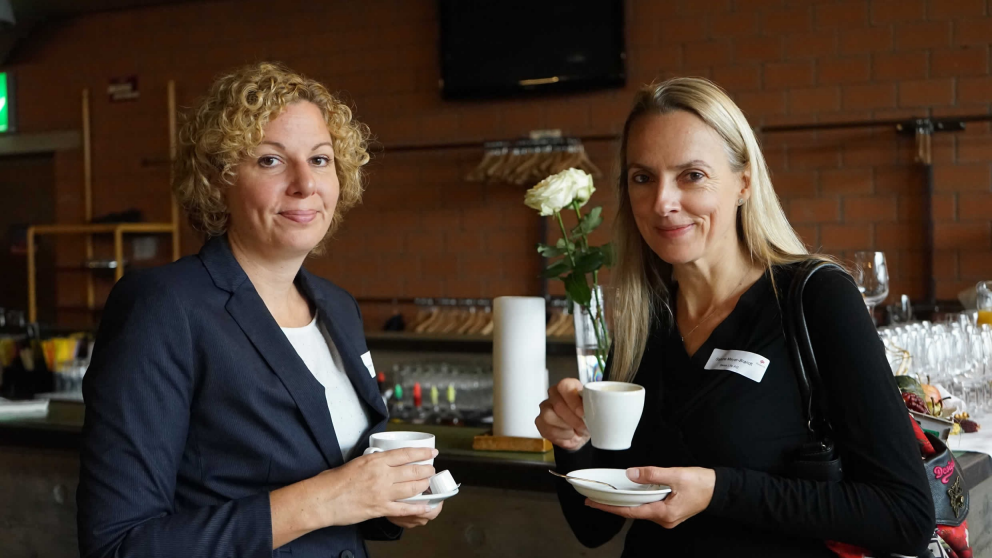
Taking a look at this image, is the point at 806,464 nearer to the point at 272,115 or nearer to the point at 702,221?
the point at 702,221

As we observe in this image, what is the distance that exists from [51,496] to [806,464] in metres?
2.00

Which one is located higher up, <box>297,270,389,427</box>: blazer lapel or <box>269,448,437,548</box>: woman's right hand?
<box>297,270,389,427</box>: blazer lapel

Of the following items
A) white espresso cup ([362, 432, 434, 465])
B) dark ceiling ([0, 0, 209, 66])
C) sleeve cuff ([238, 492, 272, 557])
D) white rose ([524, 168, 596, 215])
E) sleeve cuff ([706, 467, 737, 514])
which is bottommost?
sleeve cuff ([238, 492, 272, 557])

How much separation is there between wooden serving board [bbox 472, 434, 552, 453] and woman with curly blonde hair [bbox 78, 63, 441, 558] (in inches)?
17.1

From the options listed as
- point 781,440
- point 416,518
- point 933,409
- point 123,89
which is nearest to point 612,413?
point 781,440

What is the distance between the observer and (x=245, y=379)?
1409 mm

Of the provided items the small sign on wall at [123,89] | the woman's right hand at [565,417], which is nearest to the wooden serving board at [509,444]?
the woman's right hand at [565,417]

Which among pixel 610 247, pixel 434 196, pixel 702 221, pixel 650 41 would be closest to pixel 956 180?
pixel 650 41

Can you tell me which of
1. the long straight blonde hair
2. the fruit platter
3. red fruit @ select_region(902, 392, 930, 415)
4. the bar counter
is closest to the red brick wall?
the fruit platter

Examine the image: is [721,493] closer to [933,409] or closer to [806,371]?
[806,371]

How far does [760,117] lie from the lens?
202 inches

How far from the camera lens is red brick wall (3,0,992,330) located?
4.82 metres

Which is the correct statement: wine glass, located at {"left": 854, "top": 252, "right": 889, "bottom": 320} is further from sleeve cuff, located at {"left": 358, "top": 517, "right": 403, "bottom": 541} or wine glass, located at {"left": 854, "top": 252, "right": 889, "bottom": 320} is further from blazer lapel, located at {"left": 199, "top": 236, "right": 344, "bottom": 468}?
blazer lapel, located at {"left": 199, "top": 236, "right": 344, "bottom": 468}

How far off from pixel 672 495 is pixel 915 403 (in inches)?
31.2
